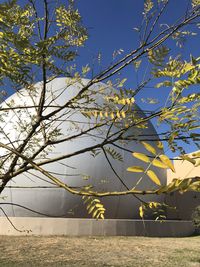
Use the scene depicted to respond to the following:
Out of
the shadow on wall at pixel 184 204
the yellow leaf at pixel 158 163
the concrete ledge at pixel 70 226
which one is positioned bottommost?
the yellow leaf at pixel 158 163

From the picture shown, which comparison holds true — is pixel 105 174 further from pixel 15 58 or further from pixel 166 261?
pixel 15 58

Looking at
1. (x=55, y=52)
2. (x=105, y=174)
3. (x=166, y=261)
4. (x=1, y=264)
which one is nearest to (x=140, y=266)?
(x=166, y=261)

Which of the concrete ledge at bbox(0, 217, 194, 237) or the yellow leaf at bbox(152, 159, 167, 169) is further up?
the concrete ledge at bbox(0, 217, 194, 237)

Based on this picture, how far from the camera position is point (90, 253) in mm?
9773

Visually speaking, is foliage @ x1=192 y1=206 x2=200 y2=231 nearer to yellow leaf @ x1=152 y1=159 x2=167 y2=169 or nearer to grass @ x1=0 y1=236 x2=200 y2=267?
grass @ x1=0 y1=236 x2=200 y2=267

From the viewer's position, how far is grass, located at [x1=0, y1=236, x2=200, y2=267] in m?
8.66

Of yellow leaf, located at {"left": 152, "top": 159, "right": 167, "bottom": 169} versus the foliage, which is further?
the foliage

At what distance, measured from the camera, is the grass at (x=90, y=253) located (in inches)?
341

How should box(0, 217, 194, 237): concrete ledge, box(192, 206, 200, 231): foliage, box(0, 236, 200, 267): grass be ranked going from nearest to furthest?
1. box(0, 236, 200, 267): grass
2. box(0, 217, 194, 237): concrete ledge
3. box(192, 206, 200, 231): foliage

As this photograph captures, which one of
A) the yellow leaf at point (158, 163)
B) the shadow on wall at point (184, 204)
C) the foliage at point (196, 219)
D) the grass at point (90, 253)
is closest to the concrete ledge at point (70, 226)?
the grass at point (90, 253)

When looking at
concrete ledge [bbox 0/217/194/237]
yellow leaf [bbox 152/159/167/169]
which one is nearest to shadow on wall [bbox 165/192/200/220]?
concrete ledge [bbox 0/217/194/237]

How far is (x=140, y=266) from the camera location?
27.5 ft

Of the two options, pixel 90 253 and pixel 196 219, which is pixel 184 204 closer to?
pixel 196 219

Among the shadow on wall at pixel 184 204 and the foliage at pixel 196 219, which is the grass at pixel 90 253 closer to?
the foliage at pixel 196 219
